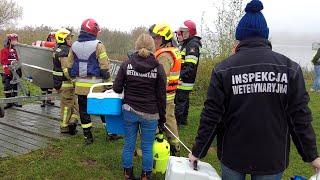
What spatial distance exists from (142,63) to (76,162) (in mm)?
1897

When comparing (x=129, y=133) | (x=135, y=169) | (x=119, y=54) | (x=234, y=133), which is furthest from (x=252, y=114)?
(x=119, y=54)

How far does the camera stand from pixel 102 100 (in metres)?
3.98

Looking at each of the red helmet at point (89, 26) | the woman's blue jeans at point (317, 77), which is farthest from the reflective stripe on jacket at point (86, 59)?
the woman's blue jeans at point (317, 77)

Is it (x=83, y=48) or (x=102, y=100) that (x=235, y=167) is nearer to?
(x=102, y=100)

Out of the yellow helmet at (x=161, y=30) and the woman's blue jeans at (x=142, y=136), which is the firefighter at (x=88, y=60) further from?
the woman's blue jeans at (x=142, y=136)

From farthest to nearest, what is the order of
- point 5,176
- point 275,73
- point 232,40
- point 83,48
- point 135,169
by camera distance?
point 232,40, point 83,48, point 135,169, point 5,176, point 275,73

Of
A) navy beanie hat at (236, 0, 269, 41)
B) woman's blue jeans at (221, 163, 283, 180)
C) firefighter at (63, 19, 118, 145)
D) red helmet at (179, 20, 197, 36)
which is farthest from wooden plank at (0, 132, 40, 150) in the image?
navy beanie hat at (236, 0, 269, 41)

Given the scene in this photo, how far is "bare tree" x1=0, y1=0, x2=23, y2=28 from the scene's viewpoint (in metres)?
37.8

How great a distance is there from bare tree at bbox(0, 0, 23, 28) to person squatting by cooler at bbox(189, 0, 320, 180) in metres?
39.1

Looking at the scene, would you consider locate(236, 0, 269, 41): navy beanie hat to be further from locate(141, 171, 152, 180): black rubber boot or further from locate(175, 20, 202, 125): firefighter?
locate(175, 20, 202, 125): firefighter

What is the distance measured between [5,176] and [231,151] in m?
3.05

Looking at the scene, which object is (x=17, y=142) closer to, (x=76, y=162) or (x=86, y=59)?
(x=76, y=162)

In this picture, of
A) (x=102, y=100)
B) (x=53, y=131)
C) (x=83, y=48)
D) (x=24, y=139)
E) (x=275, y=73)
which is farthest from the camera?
(x=53, y=131)

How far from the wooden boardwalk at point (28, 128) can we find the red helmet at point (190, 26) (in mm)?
2497
